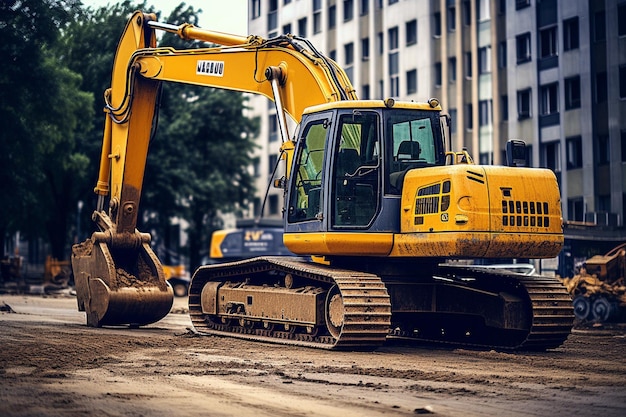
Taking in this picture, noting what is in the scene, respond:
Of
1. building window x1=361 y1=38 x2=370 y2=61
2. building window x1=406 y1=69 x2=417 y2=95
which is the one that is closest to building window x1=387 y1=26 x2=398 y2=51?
building window x1=406 y1=69 x2=417 y2=95

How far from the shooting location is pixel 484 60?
59.0 meters

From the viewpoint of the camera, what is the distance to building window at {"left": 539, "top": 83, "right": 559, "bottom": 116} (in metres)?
54.0

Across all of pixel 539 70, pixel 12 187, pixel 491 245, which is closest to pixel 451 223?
pixel 491 245

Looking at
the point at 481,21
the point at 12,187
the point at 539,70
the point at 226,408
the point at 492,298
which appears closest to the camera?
the point at 226,408

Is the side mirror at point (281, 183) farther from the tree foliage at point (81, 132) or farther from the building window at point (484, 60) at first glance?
A: the building window at point (484, 60)

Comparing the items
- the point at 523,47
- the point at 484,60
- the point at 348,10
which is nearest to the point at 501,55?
the point at 484,60

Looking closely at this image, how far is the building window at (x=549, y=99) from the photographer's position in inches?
2125

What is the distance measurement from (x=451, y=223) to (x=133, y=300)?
23.1 feet

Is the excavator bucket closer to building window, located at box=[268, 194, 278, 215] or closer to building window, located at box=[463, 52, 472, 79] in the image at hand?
building window, located at box=[463, 52, 472, 79]

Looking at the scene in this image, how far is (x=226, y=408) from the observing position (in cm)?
1037

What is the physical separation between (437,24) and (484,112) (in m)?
6.28

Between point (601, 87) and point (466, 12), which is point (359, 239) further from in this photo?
point (466, 12)

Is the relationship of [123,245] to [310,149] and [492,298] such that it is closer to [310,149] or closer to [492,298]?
[310,149]

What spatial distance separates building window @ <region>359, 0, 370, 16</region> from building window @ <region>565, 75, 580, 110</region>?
18269mm
